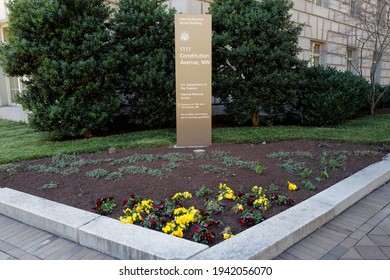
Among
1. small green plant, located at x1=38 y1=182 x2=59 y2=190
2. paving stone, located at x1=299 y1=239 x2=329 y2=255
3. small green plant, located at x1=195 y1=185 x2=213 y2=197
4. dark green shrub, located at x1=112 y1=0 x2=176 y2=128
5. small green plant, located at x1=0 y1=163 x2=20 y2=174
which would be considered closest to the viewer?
paving stone, located at x1=299 y1=239 x2=329 y2=255

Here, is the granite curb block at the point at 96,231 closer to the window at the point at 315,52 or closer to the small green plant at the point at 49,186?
the small green plant at the point at 49,186

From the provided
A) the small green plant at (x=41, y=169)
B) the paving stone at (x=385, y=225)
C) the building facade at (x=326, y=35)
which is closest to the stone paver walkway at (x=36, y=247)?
the small green plant at (x=41, y=169)

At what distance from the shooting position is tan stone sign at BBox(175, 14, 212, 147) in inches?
255

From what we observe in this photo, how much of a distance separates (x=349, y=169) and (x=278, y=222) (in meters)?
2.48

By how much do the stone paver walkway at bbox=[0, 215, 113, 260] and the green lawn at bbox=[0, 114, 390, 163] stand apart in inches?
111

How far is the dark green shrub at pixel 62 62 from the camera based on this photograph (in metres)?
6.81

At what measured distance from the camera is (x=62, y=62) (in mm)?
6793

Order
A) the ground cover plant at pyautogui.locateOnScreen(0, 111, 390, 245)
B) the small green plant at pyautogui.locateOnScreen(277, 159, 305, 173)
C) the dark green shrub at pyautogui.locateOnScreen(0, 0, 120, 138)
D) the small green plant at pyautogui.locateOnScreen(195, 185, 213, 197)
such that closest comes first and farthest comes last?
the ground cover plant at pyautogui.locateOnScreen(0, 111, 390, 245)
the small green plant at pyautogui.locateOnScreen(195, 185, 213, 197)
the small green plant at pyautogui.locateOnScreen(277, 159, 305, 173)
the dark green shrub at pyautogui.locateOnScreen(0, 0, 120, 138)

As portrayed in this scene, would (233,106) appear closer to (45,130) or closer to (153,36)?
(153,36)

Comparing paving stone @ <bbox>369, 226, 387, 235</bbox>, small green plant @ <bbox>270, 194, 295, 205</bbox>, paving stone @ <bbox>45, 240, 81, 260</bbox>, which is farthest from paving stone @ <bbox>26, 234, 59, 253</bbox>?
paving stone @ <bbox>369, 226, 387, 235</bbox>

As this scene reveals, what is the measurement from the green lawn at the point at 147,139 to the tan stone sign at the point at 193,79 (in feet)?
1.50

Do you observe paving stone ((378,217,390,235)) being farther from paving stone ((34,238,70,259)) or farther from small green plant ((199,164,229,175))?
paving stone ((34,238,70,259))

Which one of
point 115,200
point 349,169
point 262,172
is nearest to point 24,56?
point 115,200

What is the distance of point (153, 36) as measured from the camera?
25.7ft
